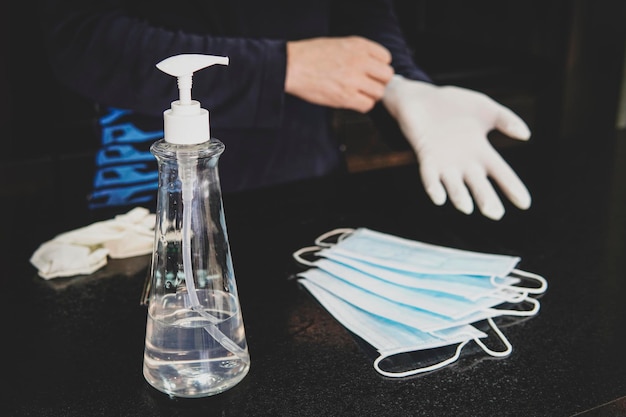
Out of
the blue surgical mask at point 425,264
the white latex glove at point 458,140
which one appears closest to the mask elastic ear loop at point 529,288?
the blue surgical mask at point 425,264

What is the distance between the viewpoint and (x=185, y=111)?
29.0 inches

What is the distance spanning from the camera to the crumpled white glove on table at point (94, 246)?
1.08 m

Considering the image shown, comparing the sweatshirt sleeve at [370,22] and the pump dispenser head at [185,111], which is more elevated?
the pump dispenser head at [185,111]

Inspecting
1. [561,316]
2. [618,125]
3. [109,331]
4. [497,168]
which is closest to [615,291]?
[561,316]

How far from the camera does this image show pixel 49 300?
1.01 metres

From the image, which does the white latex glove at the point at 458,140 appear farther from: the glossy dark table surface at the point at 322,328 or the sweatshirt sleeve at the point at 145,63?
the sweatshirt sleeve at the point at 145,63

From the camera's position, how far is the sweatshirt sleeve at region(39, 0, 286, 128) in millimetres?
1353

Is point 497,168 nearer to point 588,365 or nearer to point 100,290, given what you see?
point 588,365

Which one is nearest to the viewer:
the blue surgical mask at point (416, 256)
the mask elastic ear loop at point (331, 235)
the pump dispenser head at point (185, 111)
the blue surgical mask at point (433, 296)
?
the pump dispenser head at point (185, 111)


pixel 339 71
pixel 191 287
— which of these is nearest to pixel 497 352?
pixel 191 287

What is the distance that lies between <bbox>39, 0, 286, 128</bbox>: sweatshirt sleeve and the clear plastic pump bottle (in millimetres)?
612

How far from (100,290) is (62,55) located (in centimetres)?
54

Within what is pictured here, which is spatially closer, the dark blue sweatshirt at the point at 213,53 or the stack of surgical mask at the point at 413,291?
the stack of surgical mask at the point at 413,291

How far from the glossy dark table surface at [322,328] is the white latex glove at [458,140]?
6cm
